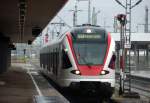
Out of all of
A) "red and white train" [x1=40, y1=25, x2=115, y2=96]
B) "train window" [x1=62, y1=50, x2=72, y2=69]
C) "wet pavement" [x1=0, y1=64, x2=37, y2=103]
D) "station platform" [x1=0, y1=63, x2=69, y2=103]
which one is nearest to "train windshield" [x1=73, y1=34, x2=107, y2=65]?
"red and white train" [x1=40, y1=25, x2=115, y2=96]

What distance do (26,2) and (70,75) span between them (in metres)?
4.26

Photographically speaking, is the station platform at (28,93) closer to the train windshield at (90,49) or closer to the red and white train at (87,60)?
the red and white train at (87,60)

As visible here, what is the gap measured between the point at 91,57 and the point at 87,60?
0.25 metres

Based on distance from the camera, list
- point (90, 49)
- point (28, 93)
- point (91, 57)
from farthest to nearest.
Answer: point (28, 93), point (90, 49), point (91, 57)

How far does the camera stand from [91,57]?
2211cm

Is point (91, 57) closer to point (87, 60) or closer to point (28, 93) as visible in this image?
point (87, 60)

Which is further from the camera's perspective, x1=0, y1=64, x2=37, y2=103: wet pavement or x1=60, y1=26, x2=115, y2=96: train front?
x1=60, y1=26, x2=115, y2=96: train front

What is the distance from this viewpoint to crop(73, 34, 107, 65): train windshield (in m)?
22.0

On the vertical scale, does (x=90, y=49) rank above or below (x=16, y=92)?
above

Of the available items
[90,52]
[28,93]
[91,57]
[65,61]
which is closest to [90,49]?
[90,52]

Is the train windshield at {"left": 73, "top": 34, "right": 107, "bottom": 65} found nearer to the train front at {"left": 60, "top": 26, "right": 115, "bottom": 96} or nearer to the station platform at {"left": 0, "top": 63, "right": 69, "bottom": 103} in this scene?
the train front at {"left": 60, "top": 26, "right": 115, "bottom": 96}

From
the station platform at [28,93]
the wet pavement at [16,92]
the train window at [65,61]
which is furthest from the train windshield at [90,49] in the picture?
the wet pavement at [16,92]

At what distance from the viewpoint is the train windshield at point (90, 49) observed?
2197cm

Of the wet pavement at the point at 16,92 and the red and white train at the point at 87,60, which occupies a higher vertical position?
the red and white train at the point at 87,60
